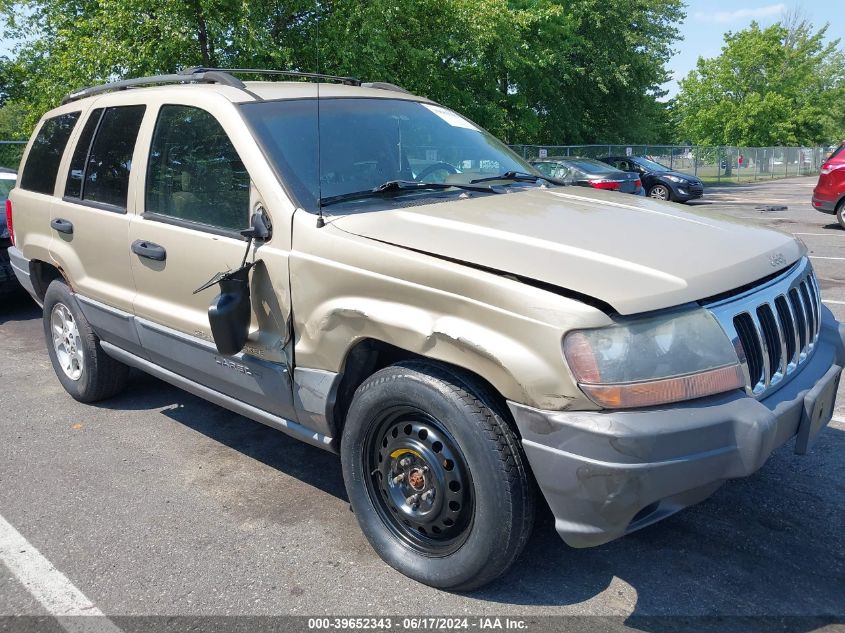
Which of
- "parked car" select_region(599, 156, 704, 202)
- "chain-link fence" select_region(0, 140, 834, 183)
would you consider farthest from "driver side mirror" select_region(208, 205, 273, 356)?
"chain-link fence" select_region(0, 140, 834, 183)

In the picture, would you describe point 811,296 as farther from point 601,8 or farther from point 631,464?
point 601,8

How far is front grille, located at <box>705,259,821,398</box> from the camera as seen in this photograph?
2580 mm

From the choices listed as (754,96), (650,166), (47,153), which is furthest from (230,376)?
(754,96)

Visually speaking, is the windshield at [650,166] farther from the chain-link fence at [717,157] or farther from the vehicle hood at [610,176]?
the vehicle hood at [610,176]

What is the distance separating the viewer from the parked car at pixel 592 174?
18.0 meters

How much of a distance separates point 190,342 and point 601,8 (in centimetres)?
3332

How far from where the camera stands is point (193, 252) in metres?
3.58

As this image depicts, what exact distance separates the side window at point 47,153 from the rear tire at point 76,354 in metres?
0.69

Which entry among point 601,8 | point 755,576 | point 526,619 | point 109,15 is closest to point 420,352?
point 526,619

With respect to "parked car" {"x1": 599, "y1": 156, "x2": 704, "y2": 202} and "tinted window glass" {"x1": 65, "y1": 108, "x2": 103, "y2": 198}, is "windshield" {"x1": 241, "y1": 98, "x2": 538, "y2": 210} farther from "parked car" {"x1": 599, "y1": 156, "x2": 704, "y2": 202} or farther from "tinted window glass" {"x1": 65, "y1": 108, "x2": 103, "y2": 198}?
"parked car" {"x1": 599, "y1": 156, "x2": 704, "y2": 202}

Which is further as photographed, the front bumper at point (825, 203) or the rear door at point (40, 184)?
the front bumper at point (825, 203)

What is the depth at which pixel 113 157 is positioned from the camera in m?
4.32

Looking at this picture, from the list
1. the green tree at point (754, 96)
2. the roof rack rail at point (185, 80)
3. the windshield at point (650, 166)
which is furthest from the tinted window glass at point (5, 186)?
the green tree at point (754, 96)

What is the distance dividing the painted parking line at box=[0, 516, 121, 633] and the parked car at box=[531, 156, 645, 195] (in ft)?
51.3
